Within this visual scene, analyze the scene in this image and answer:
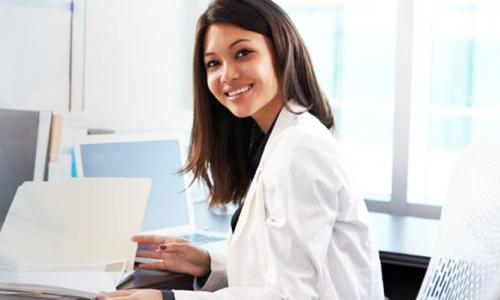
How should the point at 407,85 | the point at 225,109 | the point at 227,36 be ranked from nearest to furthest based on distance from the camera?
the point at 227,36 < the point at 225,109 < the point at 407,85

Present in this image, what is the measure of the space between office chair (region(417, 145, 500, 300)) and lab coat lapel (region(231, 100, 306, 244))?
13.7 inches

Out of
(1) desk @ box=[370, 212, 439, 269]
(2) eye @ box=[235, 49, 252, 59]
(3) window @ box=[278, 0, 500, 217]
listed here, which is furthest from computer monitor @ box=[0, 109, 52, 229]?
(3) window @ box=[278, 0, 500, 217]

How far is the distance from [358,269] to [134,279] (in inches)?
18.3

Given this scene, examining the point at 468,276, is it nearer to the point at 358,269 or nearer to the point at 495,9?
the point at 358,269

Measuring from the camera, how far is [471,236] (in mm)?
1048

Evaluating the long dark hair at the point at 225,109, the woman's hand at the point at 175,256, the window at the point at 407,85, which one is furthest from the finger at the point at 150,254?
the window at the point at 407,85

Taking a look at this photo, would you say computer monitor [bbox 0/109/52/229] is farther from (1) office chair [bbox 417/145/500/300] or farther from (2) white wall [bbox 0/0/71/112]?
(1) office chair [bbox 417/145/500/300]

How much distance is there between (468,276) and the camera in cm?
103

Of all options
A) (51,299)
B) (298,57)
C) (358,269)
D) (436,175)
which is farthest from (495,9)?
(51,299)

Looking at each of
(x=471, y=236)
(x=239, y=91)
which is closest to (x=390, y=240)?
(x=239, y=91)

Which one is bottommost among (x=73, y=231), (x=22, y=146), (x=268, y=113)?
(x=73, y=231)

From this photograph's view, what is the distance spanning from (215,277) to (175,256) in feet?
0.33

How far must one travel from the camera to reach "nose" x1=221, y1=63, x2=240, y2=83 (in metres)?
1.42

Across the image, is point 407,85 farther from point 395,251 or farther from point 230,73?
point 230,73
